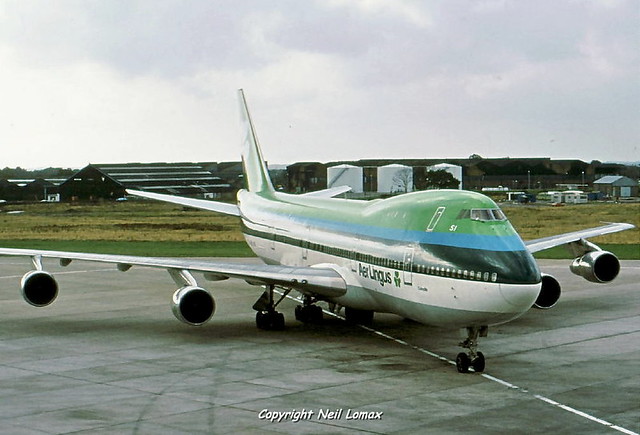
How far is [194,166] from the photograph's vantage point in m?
121

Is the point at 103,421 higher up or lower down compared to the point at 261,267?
lower down

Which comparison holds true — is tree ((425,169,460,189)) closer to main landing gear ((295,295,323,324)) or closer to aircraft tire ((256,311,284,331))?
main landing gear ((295,295,323,324))

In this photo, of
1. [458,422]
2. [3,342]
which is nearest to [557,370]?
[458,422]

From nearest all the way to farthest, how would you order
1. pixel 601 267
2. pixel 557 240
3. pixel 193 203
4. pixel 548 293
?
pixel 548 293 < pixel 557 240 < pixel 601 267 < pixel 193 203

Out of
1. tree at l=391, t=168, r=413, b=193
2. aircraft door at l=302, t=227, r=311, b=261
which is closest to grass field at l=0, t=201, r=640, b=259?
tree at l=391, t=168, r=413, b=193

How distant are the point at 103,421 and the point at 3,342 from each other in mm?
11060

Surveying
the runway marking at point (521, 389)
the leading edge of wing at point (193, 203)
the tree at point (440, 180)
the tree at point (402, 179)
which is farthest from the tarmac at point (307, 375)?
the tree at point (402, 179)

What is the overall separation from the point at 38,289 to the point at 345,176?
218ft

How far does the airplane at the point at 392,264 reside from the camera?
21688 mm

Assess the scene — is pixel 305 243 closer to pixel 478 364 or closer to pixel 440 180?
pixel 478 364

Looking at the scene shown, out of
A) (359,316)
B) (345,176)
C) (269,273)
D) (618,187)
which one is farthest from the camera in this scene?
(618,187)

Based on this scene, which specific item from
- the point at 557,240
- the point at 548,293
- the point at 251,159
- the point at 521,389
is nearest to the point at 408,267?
the point at 521,389

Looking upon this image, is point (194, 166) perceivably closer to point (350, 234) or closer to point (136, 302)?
point (136, 302)

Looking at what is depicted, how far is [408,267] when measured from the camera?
77.9 ft
